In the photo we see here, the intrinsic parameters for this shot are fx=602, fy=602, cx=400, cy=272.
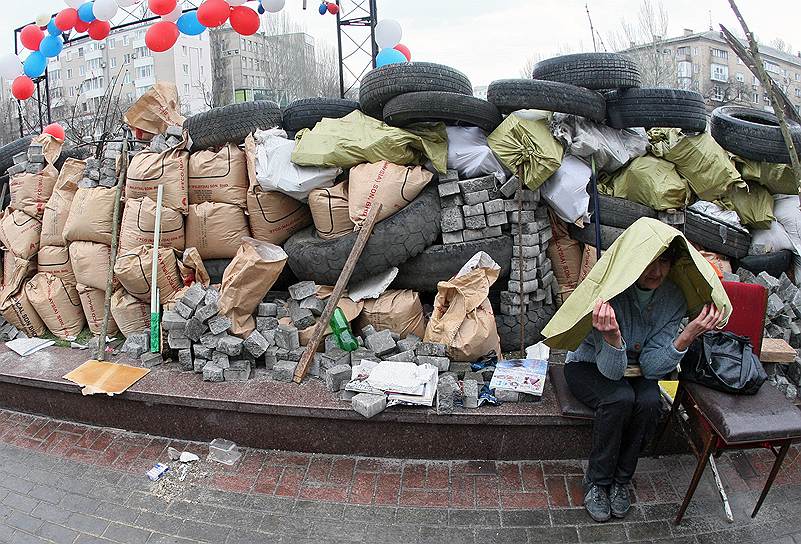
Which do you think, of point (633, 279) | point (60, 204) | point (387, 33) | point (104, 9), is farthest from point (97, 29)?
point (633, 279)

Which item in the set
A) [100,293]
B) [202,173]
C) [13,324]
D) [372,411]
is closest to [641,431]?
[372,411]

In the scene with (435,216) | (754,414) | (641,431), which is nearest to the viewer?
(754,414)

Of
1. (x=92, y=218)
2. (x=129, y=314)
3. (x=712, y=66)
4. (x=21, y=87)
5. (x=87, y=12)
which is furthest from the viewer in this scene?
(x=712, y=66)

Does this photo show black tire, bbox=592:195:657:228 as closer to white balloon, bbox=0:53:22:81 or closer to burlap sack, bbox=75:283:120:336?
burlap sack, bbox=75:283:120:336

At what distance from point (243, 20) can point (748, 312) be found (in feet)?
27.0

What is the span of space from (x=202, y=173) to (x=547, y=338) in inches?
131

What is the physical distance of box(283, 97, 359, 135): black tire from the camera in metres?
5.39

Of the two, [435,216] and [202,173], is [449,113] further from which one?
[202,173]

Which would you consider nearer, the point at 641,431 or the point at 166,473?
the point at 641,431

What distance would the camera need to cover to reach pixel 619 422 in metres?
3.04

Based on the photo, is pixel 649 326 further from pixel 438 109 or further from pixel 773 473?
pixel 438 109

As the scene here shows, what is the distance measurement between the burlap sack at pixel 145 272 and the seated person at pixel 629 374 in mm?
3365

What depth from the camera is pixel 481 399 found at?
3.64 meters

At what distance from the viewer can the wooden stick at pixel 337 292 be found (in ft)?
13.4
